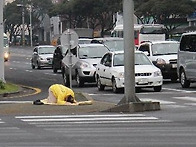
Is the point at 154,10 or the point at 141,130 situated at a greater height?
the point at 154,10

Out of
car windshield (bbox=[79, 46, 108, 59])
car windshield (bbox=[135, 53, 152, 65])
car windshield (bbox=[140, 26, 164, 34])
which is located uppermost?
car windshield (bbox=[140, 26, 164, 34])

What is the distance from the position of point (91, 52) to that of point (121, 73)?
5.95 meters

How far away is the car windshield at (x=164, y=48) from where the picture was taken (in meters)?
30.9

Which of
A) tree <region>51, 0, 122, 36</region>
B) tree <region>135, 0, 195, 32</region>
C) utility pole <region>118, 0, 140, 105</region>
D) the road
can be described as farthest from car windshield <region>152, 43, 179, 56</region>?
tree <region>51, 0, 122, 36</region>

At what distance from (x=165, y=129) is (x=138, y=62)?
1229 cm

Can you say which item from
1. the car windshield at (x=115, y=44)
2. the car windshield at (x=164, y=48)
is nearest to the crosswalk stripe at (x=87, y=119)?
the car windshield at (x=164, y=48)

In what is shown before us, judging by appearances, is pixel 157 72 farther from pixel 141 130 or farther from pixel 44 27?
pixel 44 27

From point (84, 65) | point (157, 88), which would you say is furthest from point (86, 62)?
point (157, 88)

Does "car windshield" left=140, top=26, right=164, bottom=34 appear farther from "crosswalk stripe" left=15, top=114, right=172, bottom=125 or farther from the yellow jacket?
"crosswalk stripe" left=15, top=114, right=172, bottom=125

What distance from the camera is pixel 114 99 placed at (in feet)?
73.9

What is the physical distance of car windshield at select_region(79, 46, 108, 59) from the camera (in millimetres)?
30406

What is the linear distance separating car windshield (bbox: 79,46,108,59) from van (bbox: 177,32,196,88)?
4.59 metres

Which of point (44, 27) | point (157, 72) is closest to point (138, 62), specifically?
point (157, 72)

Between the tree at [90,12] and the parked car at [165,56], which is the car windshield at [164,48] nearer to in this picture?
the parked car at [165,56]
